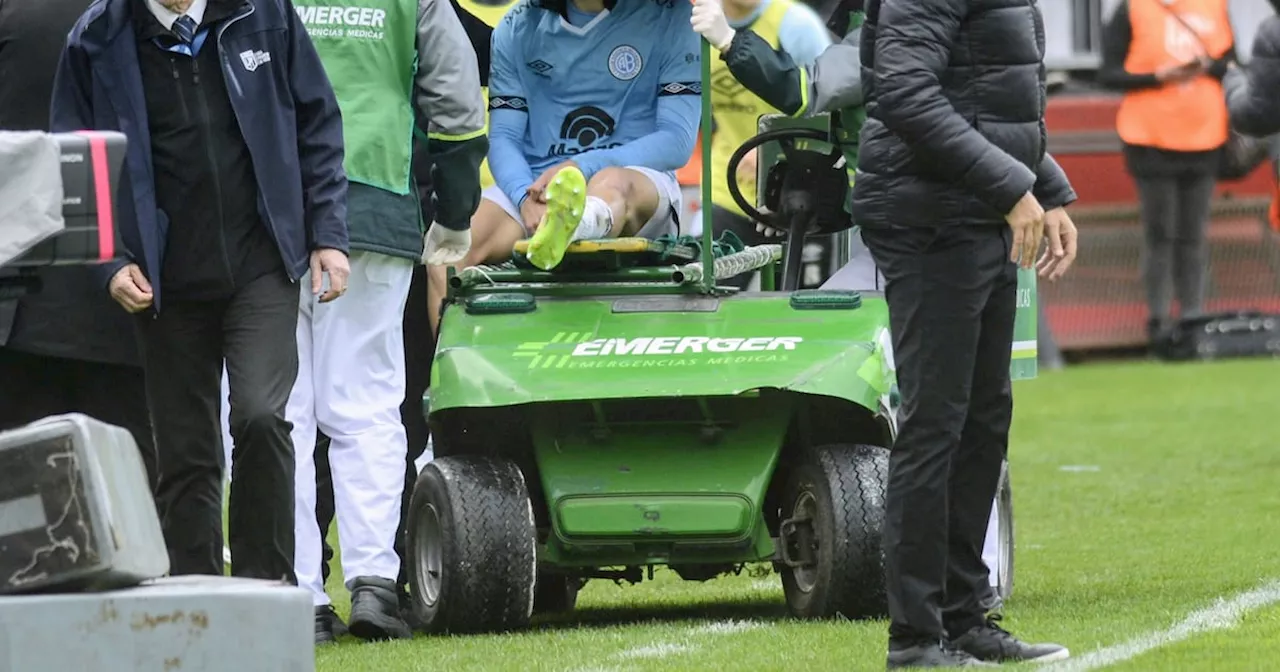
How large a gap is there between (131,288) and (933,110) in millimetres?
2031

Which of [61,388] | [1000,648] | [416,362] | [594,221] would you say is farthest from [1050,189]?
[416,362]

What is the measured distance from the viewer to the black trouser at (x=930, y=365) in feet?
21.9

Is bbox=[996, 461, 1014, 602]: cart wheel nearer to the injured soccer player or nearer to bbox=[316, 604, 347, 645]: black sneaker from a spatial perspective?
the injured soccer player

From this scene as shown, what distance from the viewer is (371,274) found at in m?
8.32

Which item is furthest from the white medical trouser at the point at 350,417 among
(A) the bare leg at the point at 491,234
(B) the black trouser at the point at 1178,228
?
(B) the black trouser at the point at 1178,228

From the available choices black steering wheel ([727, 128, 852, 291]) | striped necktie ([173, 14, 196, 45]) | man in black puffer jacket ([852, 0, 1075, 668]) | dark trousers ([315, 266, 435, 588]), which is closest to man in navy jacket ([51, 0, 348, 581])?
striped necktie ([173, 14, 196, 45])

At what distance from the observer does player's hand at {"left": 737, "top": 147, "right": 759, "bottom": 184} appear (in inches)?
380

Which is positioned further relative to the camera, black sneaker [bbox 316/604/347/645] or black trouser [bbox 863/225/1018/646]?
black sneaker [bbox 316/604/347/645]

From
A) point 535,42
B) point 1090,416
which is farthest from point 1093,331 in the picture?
point 535,42

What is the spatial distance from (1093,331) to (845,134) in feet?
39.2

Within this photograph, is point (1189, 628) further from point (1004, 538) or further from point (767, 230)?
point (767, 230)

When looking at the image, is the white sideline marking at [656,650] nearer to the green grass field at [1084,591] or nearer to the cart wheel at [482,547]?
the green grass field at [1084,591]

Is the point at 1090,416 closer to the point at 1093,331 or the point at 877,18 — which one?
the point at 1093,331

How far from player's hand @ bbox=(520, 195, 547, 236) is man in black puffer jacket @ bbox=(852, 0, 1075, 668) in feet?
6.59
